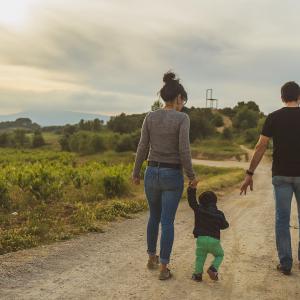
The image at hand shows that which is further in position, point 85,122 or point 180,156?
point 85,122

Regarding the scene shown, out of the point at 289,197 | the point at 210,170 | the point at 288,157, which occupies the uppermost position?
the point at 288,157

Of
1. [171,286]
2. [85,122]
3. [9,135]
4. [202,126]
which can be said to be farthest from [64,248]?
[85,122]

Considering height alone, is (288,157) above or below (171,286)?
above

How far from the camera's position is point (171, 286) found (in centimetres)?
536

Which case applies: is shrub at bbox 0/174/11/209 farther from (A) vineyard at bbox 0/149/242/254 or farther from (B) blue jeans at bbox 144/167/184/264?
(B) blue jeans at bbox 144/167/184/264

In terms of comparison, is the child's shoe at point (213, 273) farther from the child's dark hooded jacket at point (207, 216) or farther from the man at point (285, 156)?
the man at point (285, 156)

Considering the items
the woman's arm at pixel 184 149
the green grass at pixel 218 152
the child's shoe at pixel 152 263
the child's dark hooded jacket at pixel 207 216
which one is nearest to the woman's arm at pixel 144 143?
the woman's arm at pixel 184 149

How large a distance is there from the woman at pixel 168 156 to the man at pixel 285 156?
3.55ft

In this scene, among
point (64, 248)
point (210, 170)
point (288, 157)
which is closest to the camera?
point (288, 157)

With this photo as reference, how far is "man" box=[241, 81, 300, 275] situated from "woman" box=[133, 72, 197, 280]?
3.55 ft

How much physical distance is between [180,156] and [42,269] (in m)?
2.42

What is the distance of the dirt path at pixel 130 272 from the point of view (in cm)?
515

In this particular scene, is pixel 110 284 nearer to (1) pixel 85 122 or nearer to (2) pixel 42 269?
(2) pixel 42 269

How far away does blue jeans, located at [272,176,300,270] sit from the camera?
5.97m
